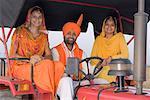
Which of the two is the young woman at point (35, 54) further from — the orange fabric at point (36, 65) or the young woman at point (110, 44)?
the young woman at point (110, 44)

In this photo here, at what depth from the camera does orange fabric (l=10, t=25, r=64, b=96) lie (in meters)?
3.10

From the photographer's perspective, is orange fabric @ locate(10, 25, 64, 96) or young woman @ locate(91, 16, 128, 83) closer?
orange fabric @ locate(10, 25, 64, 96)

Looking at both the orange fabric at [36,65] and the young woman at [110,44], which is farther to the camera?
the young woman at [110,44]

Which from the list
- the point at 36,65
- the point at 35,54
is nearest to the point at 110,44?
the point at 35,54

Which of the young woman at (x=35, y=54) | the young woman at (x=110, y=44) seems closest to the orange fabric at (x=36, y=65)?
the young woman at (x=35, y=54)

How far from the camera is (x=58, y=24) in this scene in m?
5.31

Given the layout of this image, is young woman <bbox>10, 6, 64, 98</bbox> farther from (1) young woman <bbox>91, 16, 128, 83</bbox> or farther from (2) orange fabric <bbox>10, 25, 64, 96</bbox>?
(1) young woman <bbox>91, 16, 128, 83</bbox>

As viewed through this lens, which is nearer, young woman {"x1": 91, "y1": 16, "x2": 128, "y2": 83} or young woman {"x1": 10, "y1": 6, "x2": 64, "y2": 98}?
young woman {"x1": 10, "y1": 6, "x2": 64, "y2": 98}

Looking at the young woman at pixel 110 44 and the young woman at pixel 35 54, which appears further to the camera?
the young woman at pixel 110 44

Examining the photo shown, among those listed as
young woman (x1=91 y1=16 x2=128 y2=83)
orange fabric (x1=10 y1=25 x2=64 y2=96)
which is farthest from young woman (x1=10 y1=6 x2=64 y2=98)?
young woman (x1=91 y1=16 x2=128 y2=83)

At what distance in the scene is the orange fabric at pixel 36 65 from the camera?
10.2 feet

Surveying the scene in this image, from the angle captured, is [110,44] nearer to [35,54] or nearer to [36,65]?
[35,54]

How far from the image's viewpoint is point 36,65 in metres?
3.24

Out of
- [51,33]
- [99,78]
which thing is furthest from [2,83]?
[51,33]
